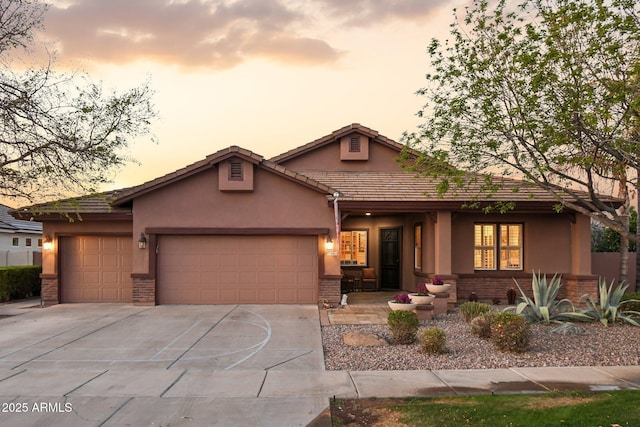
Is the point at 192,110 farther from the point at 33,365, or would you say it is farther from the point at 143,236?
the point at 33,365

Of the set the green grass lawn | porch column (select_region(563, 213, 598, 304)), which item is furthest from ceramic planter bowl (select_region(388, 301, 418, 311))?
porch column (select_region(563, 213, 598, 304))

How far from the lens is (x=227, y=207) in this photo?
15.7 metres

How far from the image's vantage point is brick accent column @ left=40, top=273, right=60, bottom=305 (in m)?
16.1

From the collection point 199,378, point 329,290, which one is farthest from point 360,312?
point 199,378

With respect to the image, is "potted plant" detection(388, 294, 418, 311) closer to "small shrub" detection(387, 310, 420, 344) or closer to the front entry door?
"small shrub" detection(387, 310, 420, 344)

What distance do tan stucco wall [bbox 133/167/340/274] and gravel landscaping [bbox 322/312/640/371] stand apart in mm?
5110

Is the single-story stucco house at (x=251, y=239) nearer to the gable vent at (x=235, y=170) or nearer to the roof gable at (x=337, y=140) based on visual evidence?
the gable vent at (x=235, y=170)

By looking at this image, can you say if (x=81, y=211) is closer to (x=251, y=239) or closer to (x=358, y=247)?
(x=251, y=239)

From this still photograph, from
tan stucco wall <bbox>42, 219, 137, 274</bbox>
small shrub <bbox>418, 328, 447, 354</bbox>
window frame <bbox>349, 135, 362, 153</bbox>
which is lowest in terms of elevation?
small shrub <bbox>418, 328, 447, 354</bbox>

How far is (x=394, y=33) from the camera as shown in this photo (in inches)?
567

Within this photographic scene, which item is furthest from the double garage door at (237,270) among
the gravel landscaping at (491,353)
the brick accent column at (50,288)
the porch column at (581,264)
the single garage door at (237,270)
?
the porch column at (581,264)

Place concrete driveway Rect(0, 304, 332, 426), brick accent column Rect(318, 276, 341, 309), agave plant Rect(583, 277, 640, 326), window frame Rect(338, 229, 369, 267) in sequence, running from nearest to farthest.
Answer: concrete driveway Rect(0, 304, 332, 426)
agave plant Rect(583, 277, 640, 326)
brick accent column Rect(318, 276, 341, 309)
window frame Rect(338, 229, 369, 267)

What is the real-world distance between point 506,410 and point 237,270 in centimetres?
1076

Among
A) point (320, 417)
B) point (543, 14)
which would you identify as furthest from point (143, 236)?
point (543, 14)
